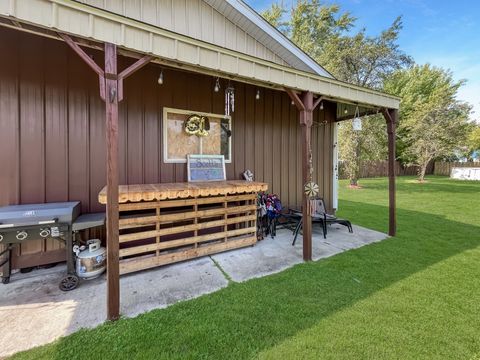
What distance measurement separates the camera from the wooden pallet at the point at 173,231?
2914 mm

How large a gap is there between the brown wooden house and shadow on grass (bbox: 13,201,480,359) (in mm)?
455

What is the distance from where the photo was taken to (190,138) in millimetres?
4105

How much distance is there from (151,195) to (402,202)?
8650 mm

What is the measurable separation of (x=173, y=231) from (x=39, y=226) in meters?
1.40

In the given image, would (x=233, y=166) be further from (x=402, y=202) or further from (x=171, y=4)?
(x=402, y=202)

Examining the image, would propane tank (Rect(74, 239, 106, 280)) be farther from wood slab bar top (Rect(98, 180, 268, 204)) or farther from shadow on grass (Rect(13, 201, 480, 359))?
shadow on grass (Rect(13, 201, 480, 359))

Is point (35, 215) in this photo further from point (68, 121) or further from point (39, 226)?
point (68, 121)

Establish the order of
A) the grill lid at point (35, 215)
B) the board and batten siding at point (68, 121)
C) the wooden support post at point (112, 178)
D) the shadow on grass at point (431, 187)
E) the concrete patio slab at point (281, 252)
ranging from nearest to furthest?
the wooden support post at point (112, 178) < the grill lid at point (35, 215) < the board and batten siding at point (68, 121) < the concrete patio slab at point (281, 252) < the shadow on grass at point (431, 187)

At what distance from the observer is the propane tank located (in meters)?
2.74

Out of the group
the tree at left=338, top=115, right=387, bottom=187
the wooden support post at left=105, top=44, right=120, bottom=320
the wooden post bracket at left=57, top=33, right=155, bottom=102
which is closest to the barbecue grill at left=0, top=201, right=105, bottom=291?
the wooden support post at left=105, top=44, right=120, bottom=320

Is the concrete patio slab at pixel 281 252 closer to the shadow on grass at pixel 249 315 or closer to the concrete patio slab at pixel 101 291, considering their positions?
the concrete patio slab at pixel 101 291

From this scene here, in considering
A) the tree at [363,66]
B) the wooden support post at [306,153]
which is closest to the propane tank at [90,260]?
the wooden support post at [306,153]

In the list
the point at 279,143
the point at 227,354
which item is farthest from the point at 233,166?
the point at 227,354

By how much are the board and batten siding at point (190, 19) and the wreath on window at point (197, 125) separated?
1210 mm
